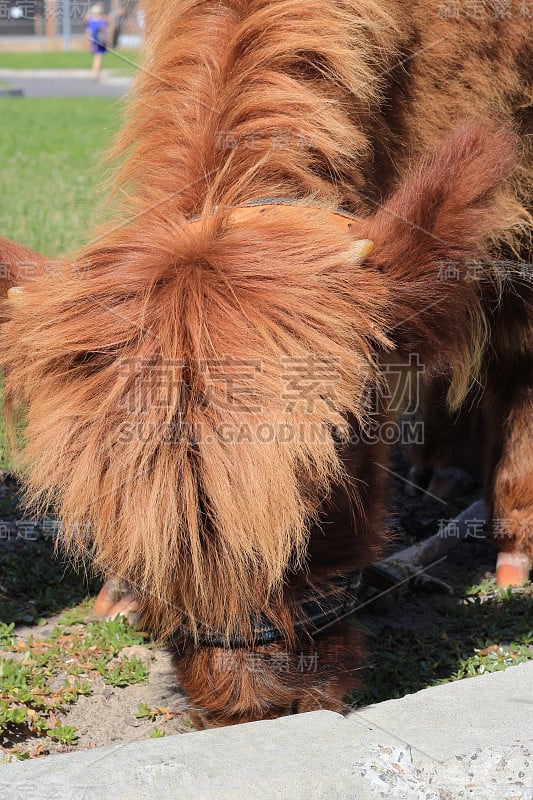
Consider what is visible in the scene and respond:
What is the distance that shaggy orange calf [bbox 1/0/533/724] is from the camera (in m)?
2.03

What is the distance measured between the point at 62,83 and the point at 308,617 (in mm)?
29333

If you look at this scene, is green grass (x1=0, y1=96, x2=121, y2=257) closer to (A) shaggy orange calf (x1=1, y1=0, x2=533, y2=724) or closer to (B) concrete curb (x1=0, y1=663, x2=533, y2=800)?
(A) shaggy orange calf (x1=1, y1=0, x2=533, y2=724)

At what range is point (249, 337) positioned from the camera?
2072 millimetres

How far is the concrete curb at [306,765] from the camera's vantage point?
85.3 inches

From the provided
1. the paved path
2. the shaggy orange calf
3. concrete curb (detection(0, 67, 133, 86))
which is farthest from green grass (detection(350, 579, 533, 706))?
concrete curb (detection(0, 67, 133, 86))

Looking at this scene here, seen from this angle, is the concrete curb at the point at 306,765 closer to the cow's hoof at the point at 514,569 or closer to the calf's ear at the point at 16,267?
the calf's ear at the point at 16,267

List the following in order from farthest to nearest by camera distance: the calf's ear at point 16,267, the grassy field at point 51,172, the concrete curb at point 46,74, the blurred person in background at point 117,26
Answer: the concrete curb at point 46,74
the grassy field at point 51,172
the blurred person in background at point 117,26
the calf's ear at point 16,267

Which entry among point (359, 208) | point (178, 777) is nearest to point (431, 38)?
point (359, 208)

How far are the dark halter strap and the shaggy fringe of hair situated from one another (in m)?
0.06

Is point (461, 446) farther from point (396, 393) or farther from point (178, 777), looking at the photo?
point (178, 777)

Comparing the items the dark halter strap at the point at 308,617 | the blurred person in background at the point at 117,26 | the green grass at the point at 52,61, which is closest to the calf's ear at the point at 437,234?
the dark halter strap at the point at 308,617

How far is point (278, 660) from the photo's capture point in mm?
2268

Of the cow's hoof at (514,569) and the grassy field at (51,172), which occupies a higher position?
the grassy field at (51,172)

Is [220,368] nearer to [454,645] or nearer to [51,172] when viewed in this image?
[454,645]
